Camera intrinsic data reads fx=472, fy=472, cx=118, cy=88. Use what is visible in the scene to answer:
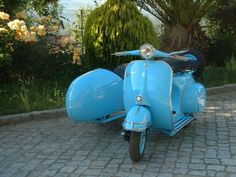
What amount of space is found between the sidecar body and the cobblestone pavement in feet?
1.16

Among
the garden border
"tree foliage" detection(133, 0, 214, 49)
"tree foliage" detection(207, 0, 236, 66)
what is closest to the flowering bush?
the garden border

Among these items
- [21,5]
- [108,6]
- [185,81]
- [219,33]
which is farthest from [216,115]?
[219,33]

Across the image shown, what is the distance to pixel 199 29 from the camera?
10.6 m

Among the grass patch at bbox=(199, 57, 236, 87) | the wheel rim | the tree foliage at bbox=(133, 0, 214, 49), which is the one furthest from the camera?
the tree foliage at bbox=(133, 0, 214, 49)

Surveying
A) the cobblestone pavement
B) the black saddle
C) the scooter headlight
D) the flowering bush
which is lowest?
the cobblestone pavement

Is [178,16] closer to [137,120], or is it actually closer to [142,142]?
[142,142]

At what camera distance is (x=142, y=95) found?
499 cm

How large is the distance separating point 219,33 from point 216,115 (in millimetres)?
4858

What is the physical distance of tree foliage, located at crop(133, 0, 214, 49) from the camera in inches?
391

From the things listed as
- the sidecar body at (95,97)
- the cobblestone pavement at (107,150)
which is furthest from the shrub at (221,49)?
the sidecar body at (95,97)

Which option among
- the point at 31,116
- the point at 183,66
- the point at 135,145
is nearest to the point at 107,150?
the point at 135,145

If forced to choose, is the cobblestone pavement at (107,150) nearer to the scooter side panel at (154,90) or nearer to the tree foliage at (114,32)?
the scooter side panel at (154,90)

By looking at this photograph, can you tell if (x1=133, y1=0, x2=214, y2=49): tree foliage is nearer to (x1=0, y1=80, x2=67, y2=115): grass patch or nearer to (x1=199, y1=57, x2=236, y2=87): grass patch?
(x1=199, y1=57, x2=236, y2=87): grass patch

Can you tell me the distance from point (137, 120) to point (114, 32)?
3231 millimetres
